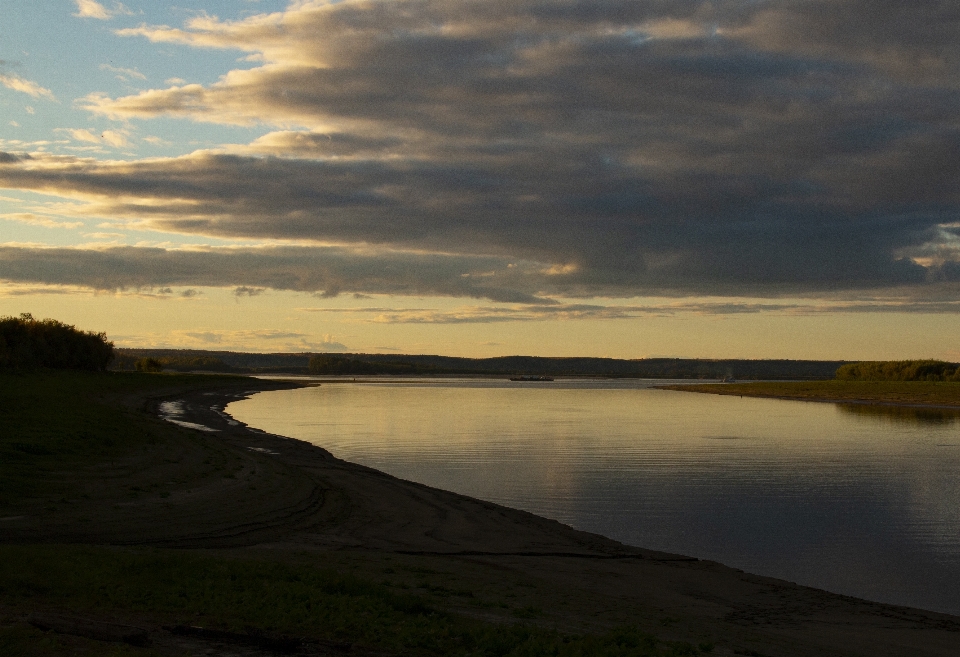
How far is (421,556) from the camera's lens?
20.2 metres

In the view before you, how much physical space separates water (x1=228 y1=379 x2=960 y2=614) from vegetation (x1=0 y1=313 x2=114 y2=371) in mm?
52699

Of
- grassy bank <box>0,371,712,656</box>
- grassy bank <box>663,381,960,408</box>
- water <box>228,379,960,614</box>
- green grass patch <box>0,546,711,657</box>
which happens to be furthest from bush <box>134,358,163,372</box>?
green grass patch <box>0,546,711,657</box>

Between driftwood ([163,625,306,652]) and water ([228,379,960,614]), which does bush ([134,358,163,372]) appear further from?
driftwood ([163,625,306,652])

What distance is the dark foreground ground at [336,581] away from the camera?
1178 cm

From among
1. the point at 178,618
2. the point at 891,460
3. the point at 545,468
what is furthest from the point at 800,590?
the point at 891,460

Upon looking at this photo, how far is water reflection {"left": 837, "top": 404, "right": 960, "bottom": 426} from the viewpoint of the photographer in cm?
8315

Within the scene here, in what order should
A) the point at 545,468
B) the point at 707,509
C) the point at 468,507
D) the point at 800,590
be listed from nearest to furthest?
the point at 800,590 → the point at 468,507 → the point at 707,509 → the point at 545,468

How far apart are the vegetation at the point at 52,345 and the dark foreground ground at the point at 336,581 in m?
91.5

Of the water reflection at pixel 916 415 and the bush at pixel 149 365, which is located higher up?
the water reflection at pixel 916 415

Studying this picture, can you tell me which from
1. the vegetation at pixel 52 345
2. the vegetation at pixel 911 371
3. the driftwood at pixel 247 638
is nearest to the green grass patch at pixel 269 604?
the driftwood at pixel 247 638

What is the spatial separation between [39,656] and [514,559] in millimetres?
12630

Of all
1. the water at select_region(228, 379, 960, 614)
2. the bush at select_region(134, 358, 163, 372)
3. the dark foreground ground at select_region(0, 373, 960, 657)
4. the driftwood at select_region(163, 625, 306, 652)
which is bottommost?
the bush at select_region(134, 358, 163, 372)

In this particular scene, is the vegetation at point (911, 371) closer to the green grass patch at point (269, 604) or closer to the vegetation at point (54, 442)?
the vegetation at point (54, 442)

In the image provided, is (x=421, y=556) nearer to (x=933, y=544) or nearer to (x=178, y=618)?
(x=178, y=618)
